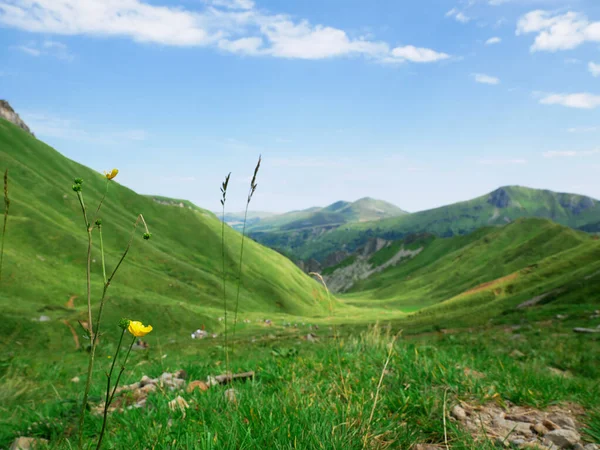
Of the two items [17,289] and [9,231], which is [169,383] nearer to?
[17,289]

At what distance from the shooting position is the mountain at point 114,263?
50844 mm

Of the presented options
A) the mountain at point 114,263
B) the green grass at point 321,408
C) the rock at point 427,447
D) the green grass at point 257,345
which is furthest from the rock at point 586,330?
the mountain at point 114,263

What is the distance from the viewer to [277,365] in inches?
277

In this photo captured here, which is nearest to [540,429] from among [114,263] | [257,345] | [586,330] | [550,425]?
[550,425]

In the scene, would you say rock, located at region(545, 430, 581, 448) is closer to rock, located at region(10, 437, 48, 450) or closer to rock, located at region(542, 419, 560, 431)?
rock, located at region(542, 419, 560, 431)

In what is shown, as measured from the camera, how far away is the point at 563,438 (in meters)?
3.86

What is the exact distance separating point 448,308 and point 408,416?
8338 centimetres

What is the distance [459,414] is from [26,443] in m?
5.27

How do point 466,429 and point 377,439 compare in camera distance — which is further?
point 466,429

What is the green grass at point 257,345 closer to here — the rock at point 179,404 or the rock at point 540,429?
the rock at point 179,404

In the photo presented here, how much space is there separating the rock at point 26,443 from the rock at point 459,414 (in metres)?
4.80

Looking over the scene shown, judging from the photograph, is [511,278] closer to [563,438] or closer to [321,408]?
[563,438]

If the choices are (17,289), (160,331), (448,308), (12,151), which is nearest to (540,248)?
(448,308)

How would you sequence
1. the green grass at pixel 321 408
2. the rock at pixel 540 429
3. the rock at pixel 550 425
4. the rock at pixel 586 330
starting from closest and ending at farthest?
the green grass at pixel 321 408, the rock at pixel 540 429, the rock at pixel 550 425, the rock at pixel 586 330
